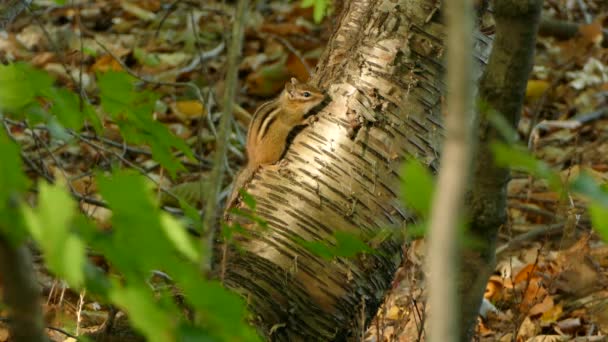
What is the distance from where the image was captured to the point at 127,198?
1050 mm

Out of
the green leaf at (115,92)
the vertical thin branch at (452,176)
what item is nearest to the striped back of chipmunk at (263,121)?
the green leaf at (115,92)

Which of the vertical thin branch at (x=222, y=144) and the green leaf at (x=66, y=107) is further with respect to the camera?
the green leaf at (x=66, y=107)

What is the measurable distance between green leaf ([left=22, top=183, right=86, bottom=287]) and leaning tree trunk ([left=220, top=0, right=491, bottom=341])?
4.30 ft

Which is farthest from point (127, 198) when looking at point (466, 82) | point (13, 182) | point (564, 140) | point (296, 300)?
point (564, 140)

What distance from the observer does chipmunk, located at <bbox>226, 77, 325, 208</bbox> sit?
2.90 m

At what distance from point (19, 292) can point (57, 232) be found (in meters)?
0.12

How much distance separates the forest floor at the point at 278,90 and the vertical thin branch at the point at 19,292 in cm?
206

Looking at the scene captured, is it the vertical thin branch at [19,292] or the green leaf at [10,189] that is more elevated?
the green leaf at [10,189]

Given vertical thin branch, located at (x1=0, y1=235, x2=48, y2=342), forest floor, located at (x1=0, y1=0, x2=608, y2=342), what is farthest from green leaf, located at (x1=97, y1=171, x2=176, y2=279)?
forest floor, located at (x1=0, y1=0, x2=608, y2=342)

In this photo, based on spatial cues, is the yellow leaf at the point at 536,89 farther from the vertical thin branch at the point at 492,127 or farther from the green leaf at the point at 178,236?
the green leaf at the point at 178,236

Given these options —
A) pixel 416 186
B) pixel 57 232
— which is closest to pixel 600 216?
pixel 416 186

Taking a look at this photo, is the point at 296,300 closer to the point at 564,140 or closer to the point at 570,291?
A: the point at 570,291

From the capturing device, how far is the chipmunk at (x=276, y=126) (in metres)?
2.90

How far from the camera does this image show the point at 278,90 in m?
6.08
